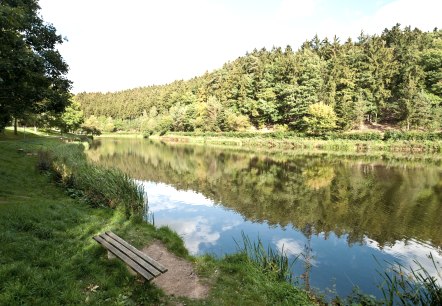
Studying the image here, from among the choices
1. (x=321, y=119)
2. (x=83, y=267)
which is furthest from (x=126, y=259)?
(x=321, y=119)

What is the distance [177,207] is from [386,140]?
4576 cm

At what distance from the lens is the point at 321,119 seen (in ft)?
191

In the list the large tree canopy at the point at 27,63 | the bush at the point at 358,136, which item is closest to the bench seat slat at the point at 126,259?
the large tree canopy at the point at 27,63

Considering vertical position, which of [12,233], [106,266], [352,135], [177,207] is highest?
[352,135]

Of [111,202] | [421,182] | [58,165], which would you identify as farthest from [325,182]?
[58,165]

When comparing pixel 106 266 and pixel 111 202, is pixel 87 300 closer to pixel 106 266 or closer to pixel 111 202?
pixel 106 266

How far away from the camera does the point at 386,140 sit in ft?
168

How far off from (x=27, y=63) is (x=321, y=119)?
178 feet

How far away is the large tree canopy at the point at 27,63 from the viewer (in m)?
10.6

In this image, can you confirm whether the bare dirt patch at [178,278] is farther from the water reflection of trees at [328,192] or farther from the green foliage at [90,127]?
the green foliage at [90,127]

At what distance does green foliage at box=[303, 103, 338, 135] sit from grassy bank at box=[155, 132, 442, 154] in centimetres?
312

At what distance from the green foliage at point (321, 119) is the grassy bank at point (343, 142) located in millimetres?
3116

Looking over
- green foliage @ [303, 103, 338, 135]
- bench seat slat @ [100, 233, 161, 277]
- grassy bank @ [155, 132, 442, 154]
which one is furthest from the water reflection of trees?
green foliage @ [303, 103, 338, 135]

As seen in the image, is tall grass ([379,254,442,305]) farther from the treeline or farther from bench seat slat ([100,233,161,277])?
the treeline
